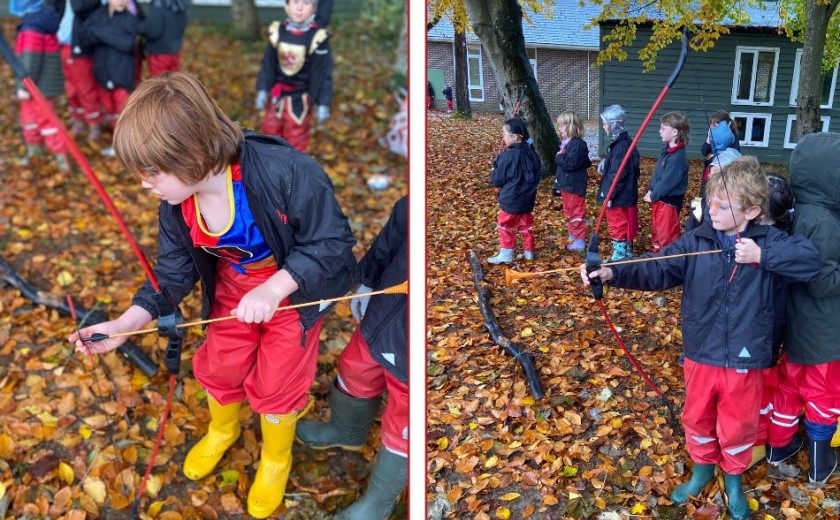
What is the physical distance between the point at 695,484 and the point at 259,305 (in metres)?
1.00

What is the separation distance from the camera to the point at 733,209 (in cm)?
145

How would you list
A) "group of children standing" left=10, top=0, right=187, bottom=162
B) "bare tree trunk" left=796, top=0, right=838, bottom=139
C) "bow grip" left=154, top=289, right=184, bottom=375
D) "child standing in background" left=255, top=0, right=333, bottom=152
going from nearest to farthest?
1. "bare tree trunk" left=796, top=0, right=838, bottom=139
2. "bow grip" left=154, top=289, right=184, bottom=375
3. "child standing in background" left=255, top=0, right=333, bottom=152
4. "group of children standing" left=10, top=0, right=187, bottom=162

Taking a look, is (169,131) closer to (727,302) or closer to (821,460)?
(727,302)

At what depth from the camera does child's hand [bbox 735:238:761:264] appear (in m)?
1.45

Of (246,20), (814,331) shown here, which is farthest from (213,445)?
(246,20)

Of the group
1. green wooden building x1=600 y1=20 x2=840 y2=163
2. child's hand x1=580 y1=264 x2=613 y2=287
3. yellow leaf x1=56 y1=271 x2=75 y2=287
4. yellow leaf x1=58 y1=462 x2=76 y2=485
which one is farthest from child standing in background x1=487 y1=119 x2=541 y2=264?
yellow leaf x1=56 y1=271 x2=75 y2=287

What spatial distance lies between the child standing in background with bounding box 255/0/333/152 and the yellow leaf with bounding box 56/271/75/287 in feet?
5.17

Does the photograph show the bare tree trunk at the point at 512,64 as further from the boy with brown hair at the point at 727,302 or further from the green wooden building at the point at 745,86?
the boy with brown hair at the point at 727,302

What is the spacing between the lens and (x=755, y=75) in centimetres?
143

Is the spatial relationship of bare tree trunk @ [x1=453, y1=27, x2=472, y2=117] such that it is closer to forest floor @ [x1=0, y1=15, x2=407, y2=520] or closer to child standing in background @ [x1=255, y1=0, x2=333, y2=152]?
forest floor @ [x1=0, y1=15, x2=407, y2=520]

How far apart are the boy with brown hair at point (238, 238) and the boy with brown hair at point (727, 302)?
64cm

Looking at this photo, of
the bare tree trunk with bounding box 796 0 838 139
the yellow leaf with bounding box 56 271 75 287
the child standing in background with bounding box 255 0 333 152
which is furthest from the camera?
the child standing in background with bounding box 255 0 333 152

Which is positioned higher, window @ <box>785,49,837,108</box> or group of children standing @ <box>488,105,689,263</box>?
window @ <box>785,49,837,108</box>

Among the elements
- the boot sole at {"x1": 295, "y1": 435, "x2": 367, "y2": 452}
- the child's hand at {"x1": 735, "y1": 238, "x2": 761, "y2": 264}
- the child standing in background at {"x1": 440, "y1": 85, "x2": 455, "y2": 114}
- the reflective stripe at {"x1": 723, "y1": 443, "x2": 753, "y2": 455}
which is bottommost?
the boot sole at {"x1": 295, "y1": 435, "x2": 367, "y2": 452}
